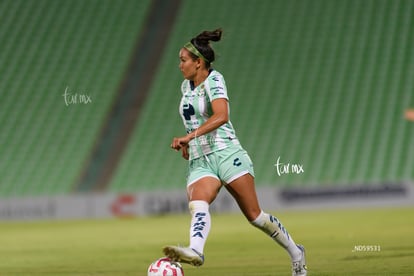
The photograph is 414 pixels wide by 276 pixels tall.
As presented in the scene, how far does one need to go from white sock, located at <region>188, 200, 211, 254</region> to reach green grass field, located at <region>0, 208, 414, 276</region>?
1766mm

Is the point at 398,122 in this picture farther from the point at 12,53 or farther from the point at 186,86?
the point at 186,86

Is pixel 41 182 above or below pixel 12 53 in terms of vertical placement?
below

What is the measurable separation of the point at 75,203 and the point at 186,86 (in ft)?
51.4

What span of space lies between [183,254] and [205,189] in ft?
2.99

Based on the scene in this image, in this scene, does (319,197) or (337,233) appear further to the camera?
(319,197)

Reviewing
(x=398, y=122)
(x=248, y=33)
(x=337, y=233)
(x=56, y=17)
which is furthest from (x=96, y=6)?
(x=337, y=233)

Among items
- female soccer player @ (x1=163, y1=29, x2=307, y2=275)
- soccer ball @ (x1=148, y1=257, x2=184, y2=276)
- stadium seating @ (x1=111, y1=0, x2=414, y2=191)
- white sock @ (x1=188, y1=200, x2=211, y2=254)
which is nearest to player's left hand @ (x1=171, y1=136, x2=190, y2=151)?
female soccer player @ (x1=163, y1=29, x2=307, y2=275)

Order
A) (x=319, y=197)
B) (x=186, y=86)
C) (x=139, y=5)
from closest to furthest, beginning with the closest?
(x=186, y=86) → (x=319, y=197) → (x=139, y=5)

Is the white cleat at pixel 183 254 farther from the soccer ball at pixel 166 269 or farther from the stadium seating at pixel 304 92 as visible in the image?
the stadium seating at pixel 304 92

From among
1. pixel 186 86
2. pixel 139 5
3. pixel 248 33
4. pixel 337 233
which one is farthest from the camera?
pixel 139 5

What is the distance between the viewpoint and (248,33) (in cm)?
2789

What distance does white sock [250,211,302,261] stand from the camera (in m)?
8.52

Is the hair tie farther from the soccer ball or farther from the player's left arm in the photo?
the soccer ball

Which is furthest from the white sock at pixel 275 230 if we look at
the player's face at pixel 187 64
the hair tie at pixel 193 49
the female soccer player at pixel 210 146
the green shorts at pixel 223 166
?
the hair tie at pixel 193 49
